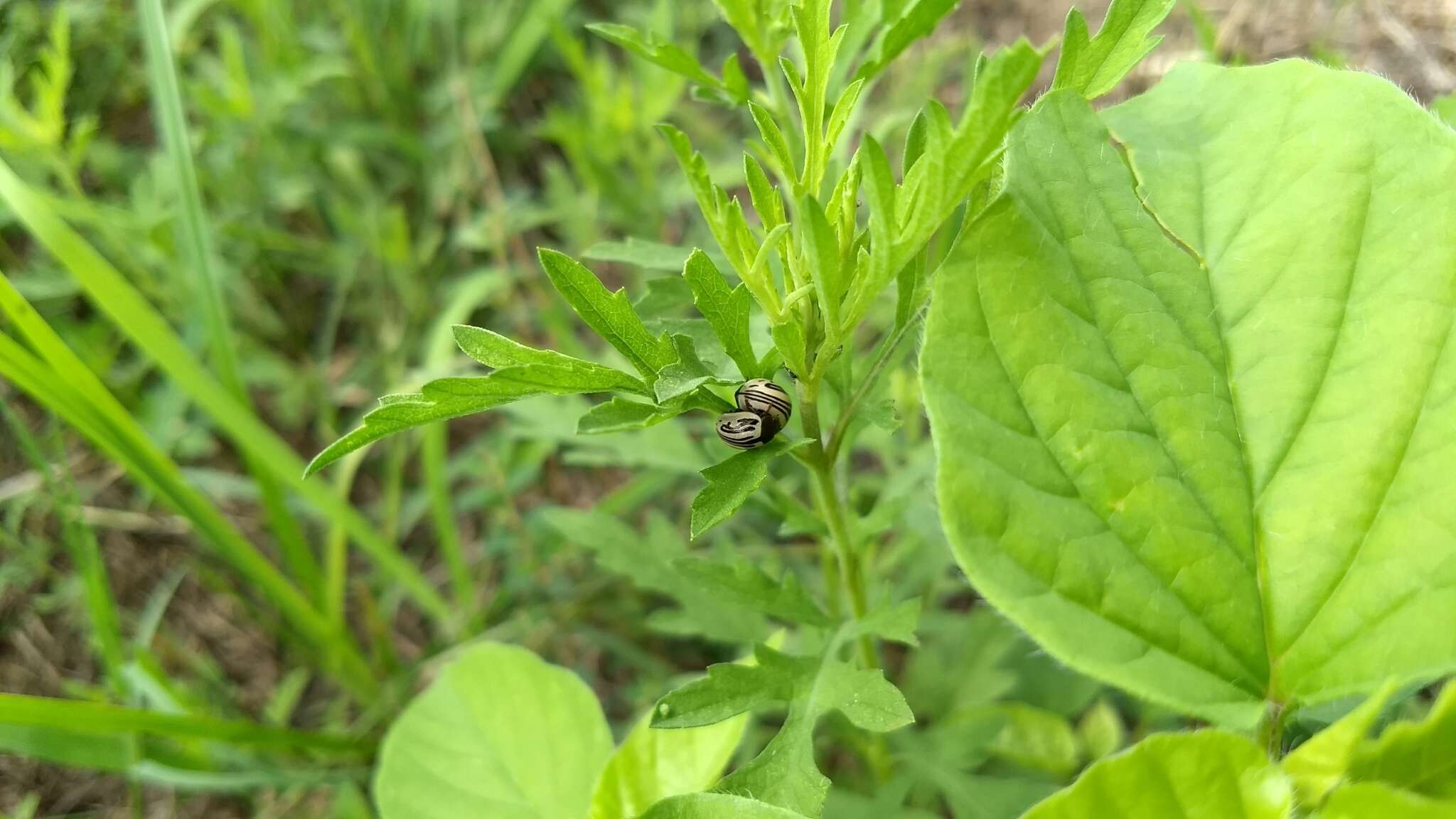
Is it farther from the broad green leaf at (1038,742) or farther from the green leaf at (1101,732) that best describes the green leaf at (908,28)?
the green leaf at (1101,732)

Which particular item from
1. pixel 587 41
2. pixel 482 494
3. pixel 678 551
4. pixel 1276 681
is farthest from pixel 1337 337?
pixel 587 41

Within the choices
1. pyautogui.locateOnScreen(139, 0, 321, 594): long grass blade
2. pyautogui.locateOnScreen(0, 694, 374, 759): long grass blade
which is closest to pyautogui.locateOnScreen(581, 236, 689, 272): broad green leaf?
pyautogui.locateOnScreen(0, 694, 374, 759): long grass blade

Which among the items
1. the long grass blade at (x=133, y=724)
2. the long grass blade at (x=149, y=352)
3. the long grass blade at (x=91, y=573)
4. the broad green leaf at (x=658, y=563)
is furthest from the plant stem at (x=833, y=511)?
the long grass blade at (x=91, y=573)

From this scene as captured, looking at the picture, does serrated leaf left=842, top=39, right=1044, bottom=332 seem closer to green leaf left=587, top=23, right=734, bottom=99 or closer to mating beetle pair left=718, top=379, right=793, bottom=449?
mating beetle pair left=718, top=379, right=793, bottom=449

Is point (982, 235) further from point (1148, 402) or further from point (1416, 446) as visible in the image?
point (1416, 446)

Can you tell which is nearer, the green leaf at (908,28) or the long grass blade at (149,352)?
the green leaf at (908,28)
